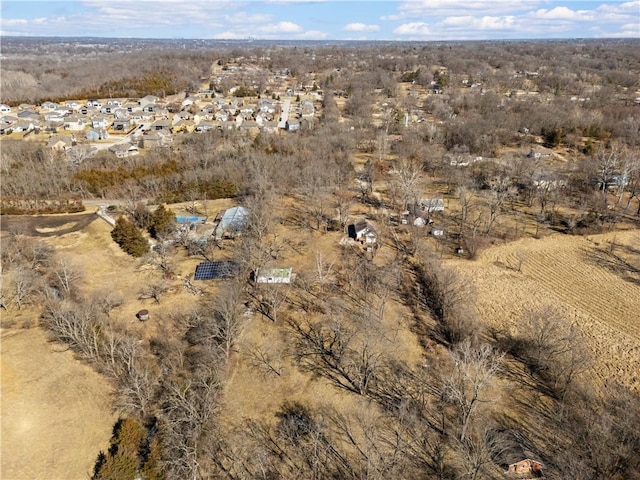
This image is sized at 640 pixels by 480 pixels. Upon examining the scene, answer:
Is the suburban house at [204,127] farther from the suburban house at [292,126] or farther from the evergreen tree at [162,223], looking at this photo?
the evergreen tree at [162,223]

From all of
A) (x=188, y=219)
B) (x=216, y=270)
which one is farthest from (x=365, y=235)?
(x=188, y=219)

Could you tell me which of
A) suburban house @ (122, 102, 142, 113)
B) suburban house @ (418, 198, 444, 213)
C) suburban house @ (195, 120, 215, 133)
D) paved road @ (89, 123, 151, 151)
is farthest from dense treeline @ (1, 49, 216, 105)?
suburban house @ (418, 198, 444, 213)

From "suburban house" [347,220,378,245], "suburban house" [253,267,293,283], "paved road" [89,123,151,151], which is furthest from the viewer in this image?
"paved road" [89,123,151,151]

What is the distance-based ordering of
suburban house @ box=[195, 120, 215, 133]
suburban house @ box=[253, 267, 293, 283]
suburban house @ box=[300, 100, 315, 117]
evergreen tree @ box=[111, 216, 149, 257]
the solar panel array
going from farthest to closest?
1. suburban house @ box=[300, 100, 315, 117]
2. suburban house @ box=[195, 120, 215, 133]
3. evergreen tree @ box=[111, 216, 149, 257]
4. the solar panel array
5. suburban house @ box=[253, 267, 293, 283]

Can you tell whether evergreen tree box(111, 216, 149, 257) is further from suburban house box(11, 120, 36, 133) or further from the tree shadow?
suburban house box(11, 120, 36, 133)

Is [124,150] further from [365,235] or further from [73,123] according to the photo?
[365,235]

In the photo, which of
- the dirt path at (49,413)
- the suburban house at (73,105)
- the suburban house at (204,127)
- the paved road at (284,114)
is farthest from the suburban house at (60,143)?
the dirt path at (49,413)
